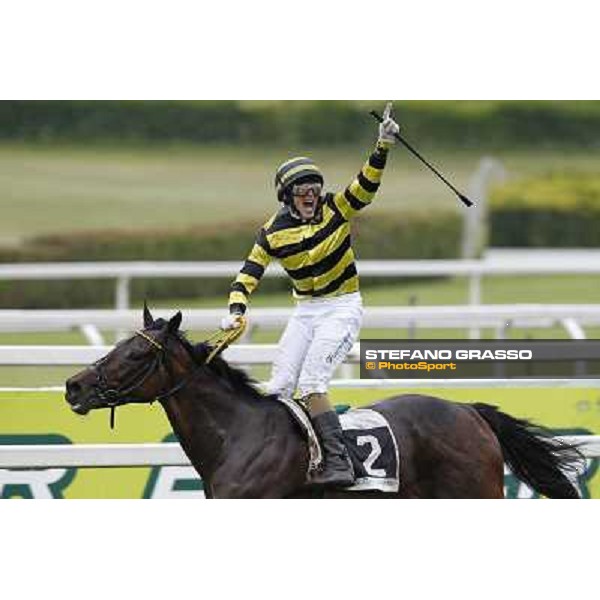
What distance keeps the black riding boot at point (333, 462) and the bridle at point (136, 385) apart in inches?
19.3

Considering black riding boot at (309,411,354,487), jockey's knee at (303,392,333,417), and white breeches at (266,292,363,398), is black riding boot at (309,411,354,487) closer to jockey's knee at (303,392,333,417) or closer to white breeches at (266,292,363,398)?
jockey's knee at (303,392,333,417)

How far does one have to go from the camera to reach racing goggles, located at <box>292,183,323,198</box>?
5367mm

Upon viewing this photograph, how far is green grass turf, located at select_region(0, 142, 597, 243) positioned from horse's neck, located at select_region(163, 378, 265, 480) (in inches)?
239

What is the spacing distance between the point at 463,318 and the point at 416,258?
6366 mm

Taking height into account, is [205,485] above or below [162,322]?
below

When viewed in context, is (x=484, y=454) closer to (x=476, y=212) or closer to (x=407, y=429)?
(x=407, y=429)

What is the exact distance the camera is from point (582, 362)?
7.07 metres

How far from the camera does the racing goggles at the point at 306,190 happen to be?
5.37 m

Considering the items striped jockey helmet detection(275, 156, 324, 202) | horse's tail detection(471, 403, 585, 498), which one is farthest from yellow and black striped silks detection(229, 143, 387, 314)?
horse's tail detection(471, 403, 585, 498)

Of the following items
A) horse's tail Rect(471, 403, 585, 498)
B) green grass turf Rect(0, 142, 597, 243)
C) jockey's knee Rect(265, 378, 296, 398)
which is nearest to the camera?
jockey's knee Rect(265, 378, 296, 398)

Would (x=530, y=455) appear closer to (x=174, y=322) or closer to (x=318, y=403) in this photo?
(x=318, y=403)

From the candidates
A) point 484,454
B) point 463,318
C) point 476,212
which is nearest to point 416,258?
point 476,212

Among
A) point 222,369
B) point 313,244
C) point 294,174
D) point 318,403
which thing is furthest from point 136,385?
point 294,174

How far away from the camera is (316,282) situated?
5484 millimetres
